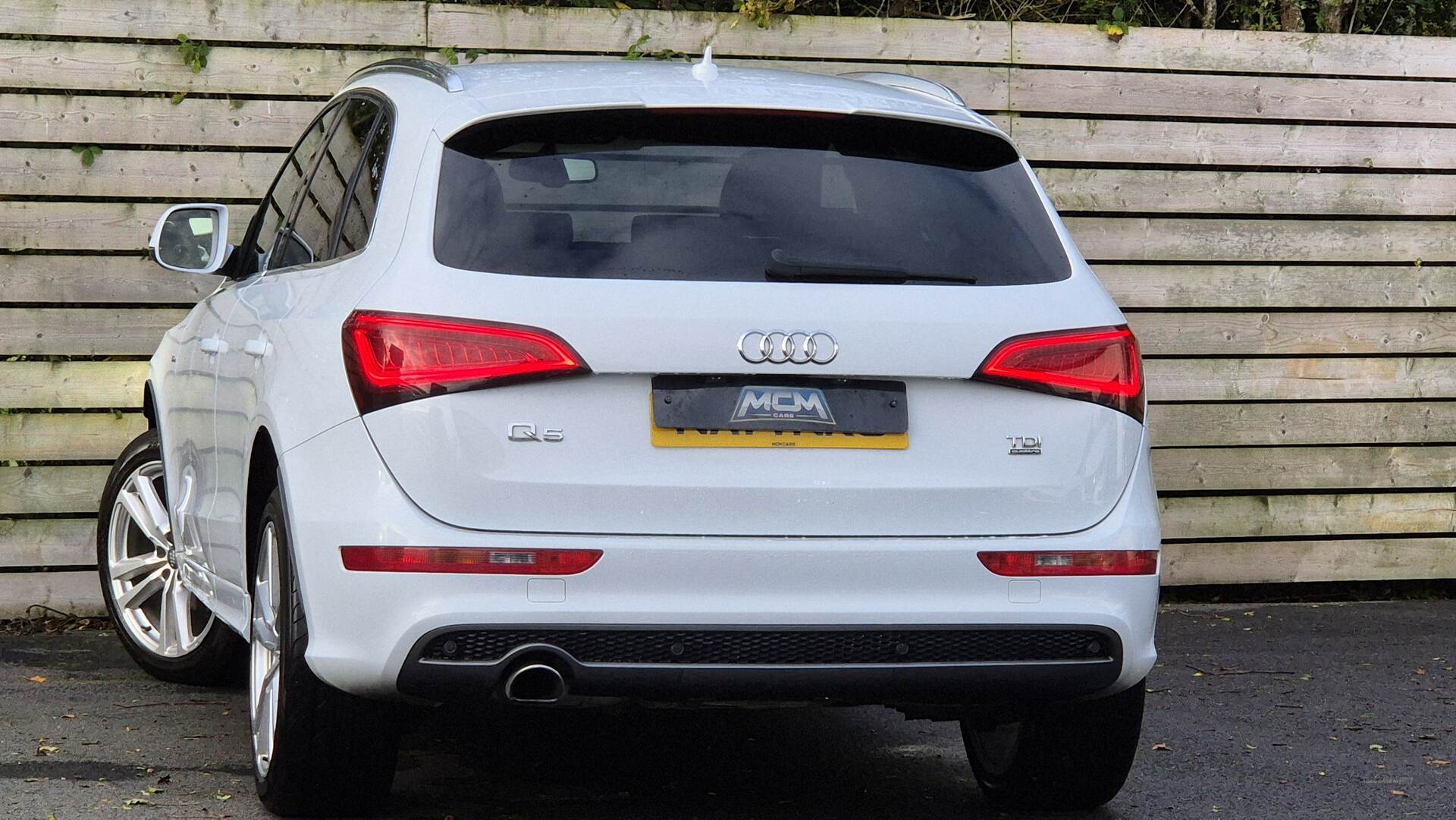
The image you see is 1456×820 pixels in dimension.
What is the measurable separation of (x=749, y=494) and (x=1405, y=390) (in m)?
5.20

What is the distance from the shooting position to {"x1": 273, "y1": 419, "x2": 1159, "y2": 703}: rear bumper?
3.55 metres

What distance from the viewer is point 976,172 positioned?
408cm

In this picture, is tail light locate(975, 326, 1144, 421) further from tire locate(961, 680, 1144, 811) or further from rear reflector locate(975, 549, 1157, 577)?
tire locate(961, 680, 1144, 811)

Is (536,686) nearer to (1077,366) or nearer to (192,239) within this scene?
(1077,366)

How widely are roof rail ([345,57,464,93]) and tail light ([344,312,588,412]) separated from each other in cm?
72

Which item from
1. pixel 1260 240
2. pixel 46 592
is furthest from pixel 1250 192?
pixel 46 592

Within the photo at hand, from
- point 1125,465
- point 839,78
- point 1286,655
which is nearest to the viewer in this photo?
point 1125,465

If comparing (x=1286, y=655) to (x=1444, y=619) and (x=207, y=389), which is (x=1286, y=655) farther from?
(x=207, y=389)

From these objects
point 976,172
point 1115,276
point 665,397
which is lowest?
point 1115,276

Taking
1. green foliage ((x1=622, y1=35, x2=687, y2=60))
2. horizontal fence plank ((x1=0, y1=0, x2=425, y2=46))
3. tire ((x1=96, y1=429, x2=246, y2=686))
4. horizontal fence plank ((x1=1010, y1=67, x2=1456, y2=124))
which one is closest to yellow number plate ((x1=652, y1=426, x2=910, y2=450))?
tire ((x1=96, y1=429, x2=246, y2=686))

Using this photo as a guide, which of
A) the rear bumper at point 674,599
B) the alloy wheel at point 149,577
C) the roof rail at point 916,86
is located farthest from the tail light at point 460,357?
the alloy wheel at point 149,577

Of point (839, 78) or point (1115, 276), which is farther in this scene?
point (1115, 276)

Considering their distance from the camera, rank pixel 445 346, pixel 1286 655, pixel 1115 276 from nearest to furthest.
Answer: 1. pixel 445 346
2. pixel 1286 655
3. pixel 1115 276

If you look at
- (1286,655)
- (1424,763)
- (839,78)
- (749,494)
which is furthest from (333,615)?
(1286,655)
